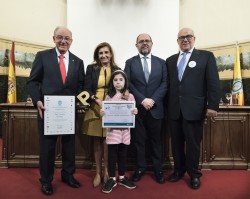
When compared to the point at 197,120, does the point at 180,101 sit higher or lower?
higher

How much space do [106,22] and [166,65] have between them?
3.05 meters

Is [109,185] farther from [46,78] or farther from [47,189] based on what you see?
[46,78]

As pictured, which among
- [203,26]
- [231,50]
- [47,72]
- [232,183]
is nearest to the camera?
[47,72]

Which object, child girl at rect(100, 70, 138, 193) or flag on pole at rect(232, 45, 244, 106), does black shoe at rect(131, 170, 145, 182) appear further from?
flag on pole at rect(232, 45, 244, 106)

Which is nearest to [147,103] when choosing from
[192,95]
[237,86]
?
[192,95]

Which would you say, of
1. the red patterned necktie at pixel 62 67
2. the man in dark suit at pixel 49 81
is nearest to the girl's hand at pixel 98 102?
the man in dark suit at pixel 49 81

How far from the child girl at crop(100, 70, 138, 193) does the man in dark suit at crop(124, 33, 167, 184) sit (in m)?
0.22

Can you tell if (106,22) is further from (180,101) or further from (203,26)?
(180,101)

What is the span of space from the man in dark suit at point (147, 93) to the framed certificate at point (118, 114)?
0.27m

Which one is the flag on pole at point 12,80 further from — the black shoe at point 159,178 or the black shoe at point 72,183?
the black shoe at point 159,178

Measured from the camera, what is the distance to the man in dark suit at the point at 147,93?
2717 mm

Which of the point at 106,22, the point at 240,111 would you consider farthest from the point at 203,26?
the point at 240,111

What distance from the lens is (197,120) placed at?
8.56 ft

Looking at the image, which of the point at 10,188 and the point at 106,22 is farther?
the point at 106,22
